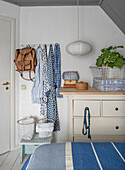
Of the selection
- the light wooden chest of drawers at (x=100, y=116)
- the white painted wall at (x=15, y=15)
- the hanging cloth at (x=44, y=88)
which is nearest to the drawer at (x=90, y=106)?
the light wooden chest of drawers at (x=100, y=116)

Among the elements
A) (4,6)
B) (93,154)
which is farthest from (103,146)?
(4,6)

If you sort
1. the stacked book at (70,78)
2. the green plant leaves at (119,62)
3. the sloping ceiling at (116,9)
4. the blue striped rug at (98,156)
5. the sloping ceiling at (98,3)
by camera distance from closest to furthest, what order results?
the blue striped rug at (98,156) → the green plant leaves at (119,62) → the sloping ceiling at (116,9) → the sloping ceiling at (98,3) → the stacked book at (70,78)

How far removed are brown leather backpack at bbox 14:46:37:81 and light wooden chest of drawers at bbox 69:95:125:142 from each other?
1048mm

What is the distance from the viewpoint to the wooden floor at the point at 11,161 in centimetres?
228

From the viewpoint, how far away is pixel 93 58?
A: 2.87 metres

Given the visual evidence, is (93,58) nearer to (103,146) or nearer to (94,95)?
(94,95)

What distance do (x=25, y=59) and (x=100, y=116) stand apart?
4.92 feet

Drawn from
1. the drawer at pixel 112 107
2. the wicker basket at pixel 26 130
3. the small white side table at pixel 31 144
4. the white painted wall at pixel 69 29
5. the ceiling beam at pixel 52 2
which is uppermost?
the ceiling beam at pixel 52 2

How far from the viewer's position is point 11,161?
96.1 inches

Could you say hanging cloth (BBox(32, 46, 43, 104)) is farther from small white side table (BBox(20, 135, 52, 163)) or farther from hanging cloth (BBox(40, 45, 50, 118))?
small white side table (BBox(20, 135, 52, 163))

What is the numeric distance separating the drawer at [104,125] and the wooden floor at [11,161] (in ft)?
3.22

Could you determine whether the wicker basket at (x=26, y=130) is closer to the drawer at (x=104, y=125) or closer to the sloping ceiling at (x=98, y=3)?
the drawer at (x=104, y=125)

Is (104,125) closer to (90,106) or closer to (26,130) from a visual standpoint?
(90,106)

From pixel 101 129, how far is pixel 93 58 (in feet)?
4.09
